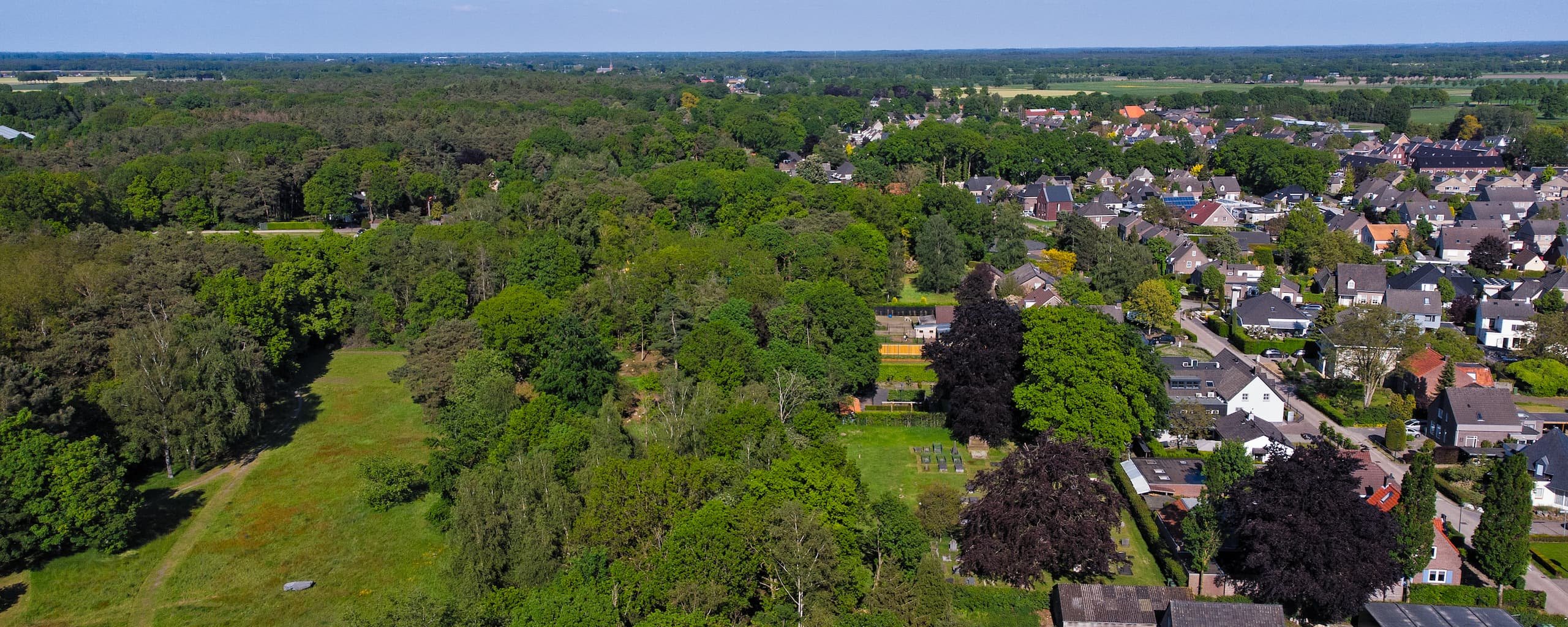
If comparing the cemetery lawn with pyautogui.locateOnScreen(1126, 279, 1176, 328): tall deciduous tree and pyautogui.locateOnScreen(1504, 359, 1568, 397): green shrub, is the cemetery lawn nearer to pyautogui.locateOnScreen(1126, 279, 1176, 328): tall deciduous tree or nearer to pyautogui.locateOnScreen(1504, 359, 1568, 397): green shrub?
pyautogui.locateOnScreen(1126, 279, 1176, 328): tall deciduous tree

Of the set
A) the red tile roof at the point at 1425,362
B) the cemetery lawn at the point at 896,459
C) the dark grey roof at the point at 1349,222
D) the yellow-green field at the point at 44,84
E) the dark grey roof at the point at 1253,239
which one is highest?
the yellow-green field at the point at 44,84

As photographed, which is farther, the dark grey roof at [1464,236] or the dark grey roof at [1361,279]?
the dark grey roof at [1464,236]

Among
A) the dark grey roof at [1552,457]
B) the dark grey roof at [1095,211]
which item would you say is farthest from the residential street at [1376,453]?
the dark grey roof at [1095,211]

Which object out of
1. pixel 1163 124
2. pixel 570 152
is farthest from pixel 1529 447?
pixel 1163 124

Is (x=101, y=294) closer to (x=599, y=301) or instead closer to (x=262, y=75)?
(x=599, y=301)

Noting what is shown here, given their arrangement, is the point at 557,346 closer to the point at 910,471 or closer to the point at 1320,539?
the point at 910,471

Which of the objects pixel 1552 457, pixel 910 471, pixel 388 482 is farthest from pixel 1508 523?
pixel 388 482

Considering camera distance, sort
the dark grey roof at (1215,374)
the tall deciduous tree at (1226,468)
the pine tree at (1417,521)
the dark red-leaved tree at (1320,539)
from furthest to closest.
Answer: the dark grey roof at (1215,374) < the tall deciduous tree at (1226,468) < the pine tree at (1417,521) < the dark red-leaved tree at (1320,539)

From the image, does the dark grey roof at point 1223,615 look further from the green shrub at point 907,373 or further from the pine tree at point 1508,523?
the green shrub at point 907,373
